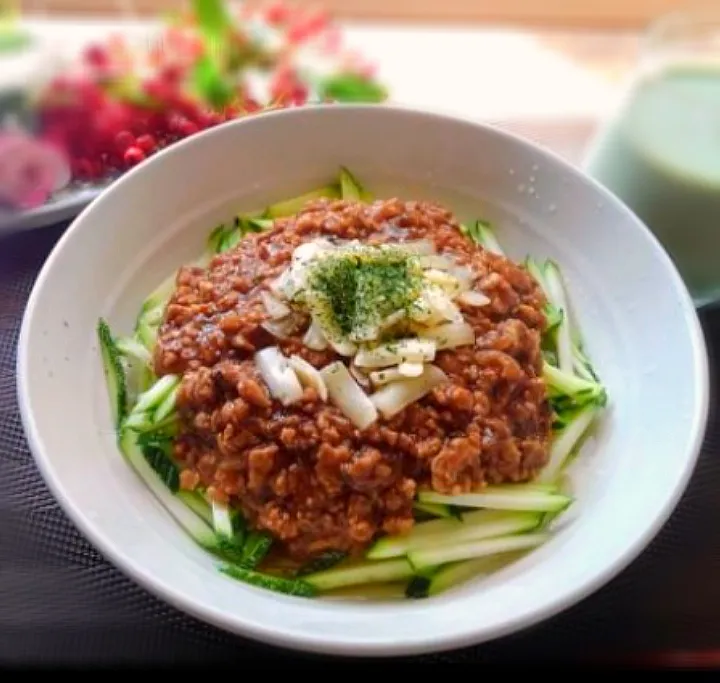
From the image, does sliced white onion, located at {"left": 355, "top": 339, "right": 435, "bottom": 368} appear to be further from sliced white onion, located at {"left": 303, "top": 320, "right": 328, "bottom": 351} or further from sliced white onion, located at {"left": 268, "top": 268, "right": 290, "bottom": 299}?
sliced white onion, located at {"left": 268, "top": 268, "right": 290, "bottom": 299}

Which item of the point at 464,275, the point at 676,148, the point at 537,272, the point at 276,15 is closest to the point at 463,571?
the point at 464,275

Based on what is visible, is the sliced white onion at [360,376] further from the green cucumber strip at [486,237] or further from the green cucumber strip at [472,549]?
the green cucumber strip at [486,237]

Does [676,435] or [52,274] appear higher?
[676,435]

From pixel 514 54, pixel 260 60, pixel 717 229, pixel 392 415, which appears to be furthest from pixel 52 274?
pixel 514 54

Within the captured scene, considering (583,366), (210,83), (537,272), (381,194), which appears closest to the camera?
(583,366)

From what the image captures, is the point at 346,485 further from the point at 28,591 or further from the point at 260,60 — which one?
the point at 260,60

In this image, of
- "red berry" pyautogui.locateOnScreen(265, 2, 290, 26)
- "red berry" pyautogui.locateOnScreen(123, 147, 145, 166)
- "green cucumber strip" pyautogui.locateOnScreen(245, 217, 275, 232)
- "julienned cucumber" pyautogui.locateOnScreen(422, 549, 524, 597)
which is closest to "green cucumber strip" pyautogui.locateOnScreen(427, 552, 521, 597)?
"julienned cucumber" pyautogui.locateOnScreen(422, 549, 524, 597)

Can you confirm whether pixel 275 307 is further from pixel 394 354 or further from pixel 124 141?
pixel 124 141
